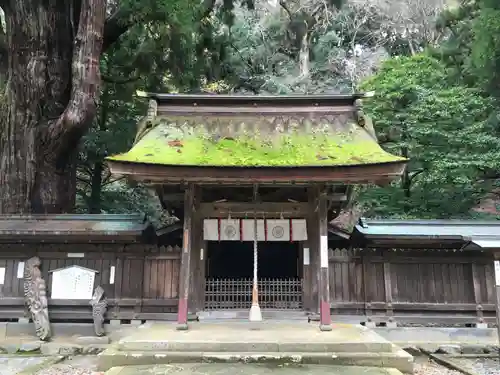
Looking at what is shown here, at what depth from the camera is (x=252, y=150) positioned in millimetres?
9469

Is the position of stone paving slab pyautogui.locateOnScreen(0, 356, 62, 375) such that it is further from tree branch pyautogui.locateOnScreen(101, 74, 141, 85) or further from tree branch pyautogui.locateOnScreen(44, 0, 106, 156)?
tree branch pyautogui.locateOnScreen(101, 74, 141, 85)

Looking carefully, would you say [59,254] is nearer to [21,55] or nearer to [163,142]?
[163,142]

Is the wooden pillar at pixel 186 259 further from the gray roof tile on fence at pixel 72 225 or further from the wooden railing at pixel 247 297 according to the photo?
the gray roof tile on fence at pixel 72 225

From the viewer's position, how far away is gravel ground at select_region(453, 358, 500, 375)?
7692 millimetres

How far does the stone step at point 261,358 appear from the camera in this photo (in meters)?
6.82

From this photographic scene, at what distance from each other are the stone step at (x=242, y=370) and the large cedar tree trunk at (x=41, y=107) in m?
7.21

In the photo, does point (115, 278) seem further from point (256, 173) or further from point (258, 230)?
point (256, 173)

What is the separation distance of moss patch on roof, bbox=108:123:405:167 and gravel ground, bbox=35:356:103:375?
389cm

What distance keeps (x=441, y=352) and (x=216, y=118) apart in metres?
7.27

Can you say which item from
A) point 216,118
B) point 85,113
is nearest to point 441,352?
point 216,118

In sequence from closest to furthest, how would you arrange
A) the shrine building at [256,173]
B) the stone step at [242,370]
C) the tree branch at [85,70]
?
the stone step at [242,370] < the shrine building at [256,173] < the tree branch at [85,70]

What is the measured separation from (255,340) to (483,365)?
450cm

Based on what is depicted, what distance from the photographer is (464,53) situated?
56.9 feet

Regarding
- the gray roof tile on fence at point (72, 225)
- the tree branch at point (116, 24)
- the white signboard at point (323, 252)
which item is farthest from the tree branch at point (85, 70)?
the white signboard at point (323, 252)
